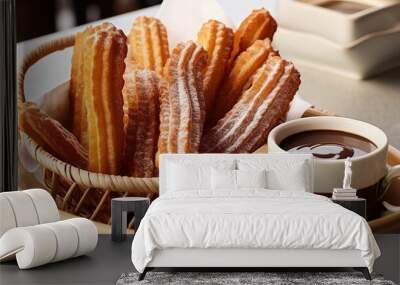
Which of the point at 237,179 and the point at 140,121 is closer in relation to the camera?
the point at 237,179

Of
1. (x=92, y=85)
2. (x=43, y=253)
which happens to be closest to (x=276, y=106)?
(x=92, y=85)

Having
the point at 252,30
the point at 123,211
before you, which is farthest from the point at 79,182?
the point at 252,30

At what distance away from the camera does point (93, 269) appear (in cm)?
536

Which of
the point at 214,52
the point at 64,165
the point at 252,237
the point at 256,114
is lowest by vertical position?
the point at 64,165

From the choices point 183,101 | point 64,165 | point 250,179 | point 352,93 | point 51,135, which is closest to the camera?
point 250,179

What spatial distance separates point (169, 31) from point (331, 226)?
9.63 ft

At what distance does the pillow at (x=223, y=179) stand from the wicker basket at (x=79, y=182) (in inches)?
32.7

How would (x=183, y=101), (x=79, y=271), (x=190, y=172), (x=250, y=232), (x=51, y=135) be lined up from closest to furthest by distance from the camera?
(x=250, y=232), (x=79, y=271), (x=190, y=172), (x=183, y=101), (x=51, y=135)

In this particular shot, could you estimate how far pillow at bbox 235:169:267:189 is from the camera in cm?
623

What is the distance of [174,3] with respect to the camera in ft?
23.5

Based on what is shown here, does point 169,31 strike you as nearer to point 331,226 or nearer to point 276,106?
point 276,106

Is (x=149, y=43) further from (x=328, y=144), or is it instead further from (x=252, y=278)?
(x=252, y=278)

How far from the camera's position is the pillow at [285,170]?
6.34 m

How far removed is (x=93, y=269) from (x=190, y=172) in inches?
54.3
